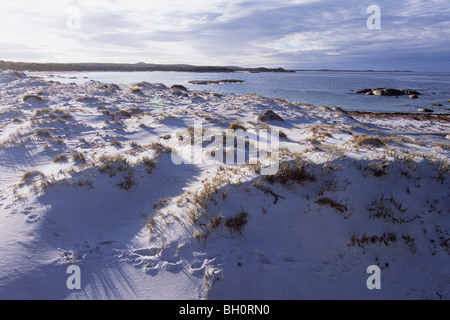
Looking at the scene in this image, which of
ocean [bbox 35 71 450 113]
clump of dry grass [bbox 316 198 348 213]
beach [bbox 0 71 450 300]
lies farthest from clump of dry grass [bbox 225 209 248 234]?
ocean [bbox 35 71 450 113]

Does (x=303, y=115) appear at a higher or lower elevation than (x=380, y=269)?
A: higher

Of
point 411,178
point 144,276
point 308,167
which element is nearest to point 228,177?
point 308,167

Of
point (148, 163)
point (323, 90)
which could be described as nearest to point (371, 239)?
point (148, 163)

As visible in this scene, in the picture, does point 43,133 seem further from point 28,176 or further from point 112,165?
point 112,165

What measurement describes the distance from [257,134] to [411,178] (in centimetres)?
768

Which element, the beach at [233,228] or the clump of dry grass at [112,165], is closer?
the beach at [233,228]

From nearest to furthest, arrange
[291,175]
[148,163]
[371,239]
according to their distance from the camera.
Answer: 1. [371,239]
2. [291,175]
3. [148,163]

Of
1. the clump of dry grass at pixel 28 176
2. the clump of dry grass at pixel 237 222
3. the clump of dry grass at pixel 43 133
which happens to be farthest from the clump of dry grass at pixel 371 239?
the clump of dry grass at pixel 43 133

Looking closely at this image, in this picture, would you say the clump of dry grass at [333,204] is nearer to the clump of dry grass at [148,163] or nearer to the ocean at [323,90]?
the clump of dry grass at [148,163]

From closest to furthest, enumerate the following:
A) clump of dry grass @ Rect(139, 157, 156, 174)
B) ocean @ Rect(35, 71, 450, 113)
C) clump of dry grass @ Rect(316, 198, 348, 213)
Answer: clump of dry grass @ Rect(316, 198, 348, 213), clump of dry grass @ Rect(139, 157, 156, 174), ocean @ Rect(35, 71, 450, 113)

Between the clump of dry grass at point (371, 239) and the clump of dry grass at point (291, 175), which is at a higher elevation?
the clump of dry grass at point (291, 175)

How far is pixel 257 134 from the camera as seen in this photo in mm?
12461

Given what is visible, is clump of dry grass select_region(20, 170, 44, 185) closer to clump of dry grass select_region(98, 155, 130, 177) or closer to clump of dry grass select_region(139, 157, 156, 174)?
clump of dry grass select_region(98, 155, 130, 177)

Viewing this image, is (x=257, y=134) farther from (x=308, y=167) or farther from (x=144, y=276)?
(x=144, y=276)
